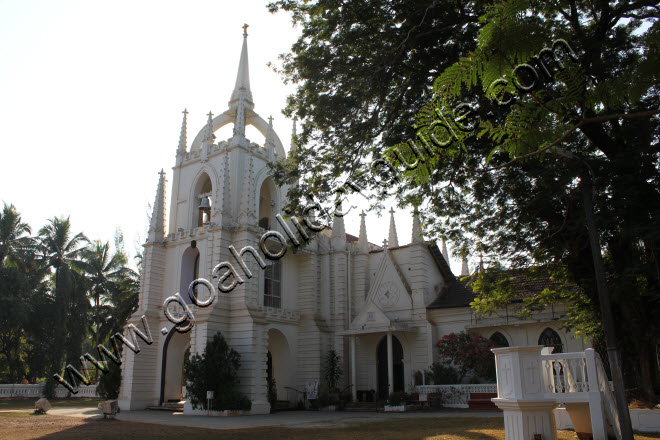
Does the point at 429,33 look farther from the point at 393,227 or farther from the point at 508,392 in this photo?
the point at 393,227

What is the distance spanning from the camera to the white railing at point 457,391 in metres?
22.4

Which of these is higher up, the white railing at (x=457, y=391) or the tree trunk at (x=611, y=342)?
the tree trunk at (x=611, y=342)

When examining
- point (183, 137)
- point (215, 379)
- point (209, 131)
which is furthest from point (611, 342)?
point (183, 137)

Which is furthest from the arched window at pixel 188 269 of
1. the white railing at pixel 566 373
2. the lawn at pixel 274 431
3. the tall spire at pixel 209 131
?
the white railing at pixel 566 373

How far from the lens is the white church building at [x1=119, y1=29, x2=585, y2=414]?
24.5m

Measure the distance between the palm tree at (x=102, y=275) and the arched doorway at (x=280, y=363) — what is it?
1800 cm

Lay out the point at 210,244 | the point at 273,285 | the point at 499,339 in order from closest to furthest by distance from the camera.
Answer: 1. the point at 499,339
2. the point at 210,244
3. the point at 273,285

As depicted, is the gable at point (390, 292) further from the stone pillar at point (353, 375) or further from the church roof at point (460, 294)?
the stone pillar at point (353, 375)

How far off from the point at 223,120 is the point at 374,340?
15.9m

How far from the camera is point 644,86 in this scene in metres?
4.74

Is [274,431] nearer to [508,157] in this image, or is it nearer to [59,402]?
[508,157]

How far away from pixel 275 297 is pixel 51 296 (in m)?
21.5

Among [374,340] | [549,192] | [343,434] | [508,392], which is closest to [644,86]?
[508,392]

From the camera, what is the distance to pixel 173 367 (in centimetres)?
2692
